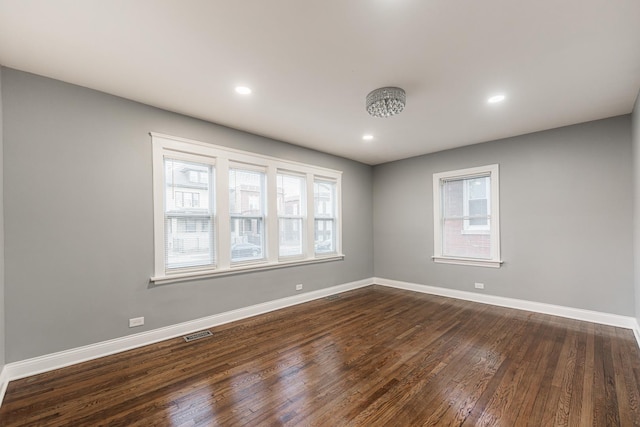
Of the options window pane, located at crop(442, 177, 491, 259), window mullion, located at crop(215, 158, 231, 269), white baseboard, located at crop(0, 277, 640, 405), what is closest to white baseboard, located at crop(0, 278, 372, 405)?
white baseboard, located at crop(0, 277, 640, 405)

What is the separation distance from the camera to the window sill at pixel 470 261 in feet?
15.1

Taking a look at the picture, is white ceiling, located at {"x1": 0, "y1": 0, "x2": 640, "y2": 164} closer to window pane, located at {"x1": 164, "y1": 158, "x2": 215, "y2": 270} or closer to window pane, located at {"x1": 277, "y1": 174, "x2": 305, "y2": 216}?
window pane, located at {"x1": 164, "y1": 158, "x2": 215, "y2": 270}

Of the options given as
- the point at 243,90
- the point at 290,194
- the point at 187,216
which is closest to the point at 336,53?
the point at 243,90

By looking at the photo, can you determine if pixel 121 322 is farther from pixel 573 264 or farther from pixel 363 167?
pixel 573 264

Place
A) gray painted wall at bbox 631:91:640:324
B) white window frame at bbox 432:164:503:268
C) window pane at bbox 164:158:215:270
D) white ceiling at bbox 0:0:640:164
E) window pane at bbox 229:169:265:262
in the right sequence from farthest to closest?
white window frame at bbox 432:164:503:268, window pane at bbox 229:169:265:262, window pane at bbox 164:158:215:270, gray painted wall at bbox 631:91:640:324, white ceiling at bbox 0:0:640:164

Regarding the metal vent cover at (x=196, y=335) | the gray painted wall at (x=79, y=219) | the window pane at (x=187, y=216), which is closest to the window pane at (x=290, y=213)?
the window pane at (x=187, y=216)

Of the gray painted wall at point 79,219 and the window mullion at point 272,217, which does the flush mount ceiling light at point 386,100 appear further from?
the gray painted wall at point 79,219

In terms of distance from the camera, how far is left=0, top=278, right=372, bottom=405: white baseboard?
2436mm

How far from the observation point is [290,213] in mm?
4770

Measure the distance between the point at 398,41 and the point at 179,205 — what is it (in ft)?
9.79

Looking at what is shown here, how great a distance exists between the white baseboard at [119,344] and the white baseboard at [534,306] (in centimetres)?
265

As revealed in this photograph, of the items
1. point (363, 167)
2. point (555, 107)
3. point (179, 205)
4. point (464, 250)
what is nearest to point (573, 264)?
point (464, 250)

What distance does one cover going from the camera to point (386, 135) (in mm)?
4363

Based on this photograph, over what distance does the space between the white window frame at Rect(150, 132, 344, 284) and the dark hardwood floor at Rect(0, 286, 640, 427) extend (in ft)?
2.59
